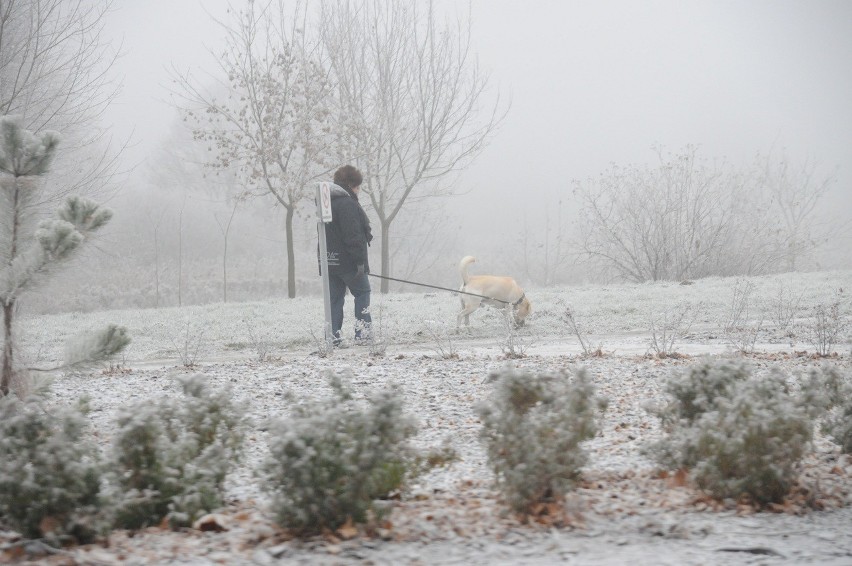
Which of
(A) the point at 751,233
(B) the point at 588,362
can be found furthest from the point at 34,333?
(A) the point at 751,233

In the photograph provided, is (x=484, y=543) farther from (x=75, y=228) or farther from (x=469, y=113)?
(x=469, y=113)

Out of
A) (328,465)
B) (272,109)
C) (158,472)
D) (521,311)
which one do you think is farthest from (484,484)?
(272,109)

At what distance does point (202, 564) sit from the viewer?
8.88 ft

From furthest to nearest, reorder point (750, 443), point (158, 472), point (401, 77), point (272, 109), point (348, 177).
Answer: point (401, 77) → point (272, 109) → point (348, 177) → point (750, 443) → point (158, 472)

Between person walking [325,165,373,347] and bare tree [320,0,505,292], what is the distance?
1170 centimetres

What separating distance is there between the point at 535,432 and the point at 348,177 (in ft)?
23.5

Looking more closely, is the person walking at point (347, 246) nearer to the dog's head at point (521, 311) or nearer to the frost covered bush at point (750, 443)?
the dog's head at point (521, 311)

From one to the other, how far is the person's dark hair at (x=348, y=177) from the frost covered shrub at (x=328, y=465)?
7088 millimetres

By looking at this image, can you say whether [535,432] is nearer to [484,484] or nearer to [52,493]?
[484,484]

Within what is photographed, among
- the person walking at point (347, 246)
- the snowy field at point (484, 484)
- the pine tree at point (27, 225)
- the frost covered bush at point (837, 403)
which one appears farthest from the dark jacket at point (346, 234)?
the frost covered bush at point (837, 403)

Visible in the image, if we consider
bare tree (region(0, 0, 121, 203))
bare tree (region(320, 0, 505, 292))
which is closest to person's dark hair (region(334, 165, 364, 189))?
bare tree (region(0, 0, 121, 203))

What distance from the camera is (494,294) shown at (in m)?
11.7

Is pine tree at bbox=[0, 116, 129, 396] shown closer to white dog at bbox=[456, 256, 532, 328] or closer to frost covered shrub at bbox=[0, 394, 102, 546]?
frost covered shrub at bbox=[0, 394, 102, 546]

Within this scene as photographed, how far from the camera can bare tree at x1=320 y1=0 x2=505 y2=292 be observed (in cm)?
2197
